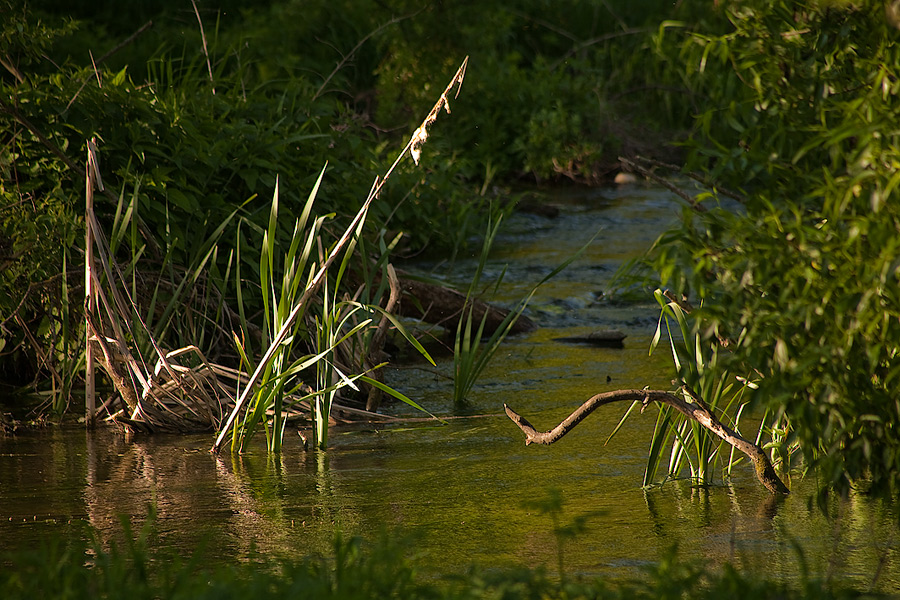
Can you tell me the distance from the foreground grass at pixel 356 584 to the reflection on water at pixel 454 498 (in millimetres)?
180

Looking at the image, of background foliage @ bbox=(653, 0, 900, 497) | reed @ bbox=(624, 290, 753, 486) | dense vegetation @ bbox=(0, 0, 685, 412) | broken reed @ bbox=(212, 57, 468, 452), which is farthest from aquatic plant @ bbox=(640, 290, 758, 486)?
dense vegetation @ bbox=(0, 0, 685, 412)

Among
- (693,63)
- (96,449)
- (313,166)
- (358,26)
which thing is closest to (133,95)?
(313,166)

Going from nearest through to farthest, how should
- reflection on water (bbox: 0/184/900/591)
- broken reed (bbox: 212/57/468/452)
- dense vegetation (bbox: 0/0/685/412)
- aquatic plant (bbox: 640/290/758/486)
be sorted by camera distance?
reflection on water (bbox: 0/184/900/591)
aquatic plant (bbox: 640/290/758/486)
broken reed (bbox: 212/57/468/452)
dense vegetation (bbox: 0/0/685/412)

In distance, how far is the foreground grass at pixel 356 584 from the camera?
2.38 meters

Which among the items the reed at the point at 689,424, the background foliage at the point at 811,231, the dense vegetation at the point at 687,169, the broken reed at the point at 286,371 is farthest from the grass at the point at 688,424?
the broken reed at the point at 286,371

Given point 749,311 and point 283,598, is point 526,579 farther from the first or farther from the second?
point 749,311

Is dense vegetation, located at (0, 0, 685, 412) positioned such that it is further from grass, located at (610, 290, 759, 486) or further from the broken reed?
grass, located at (610, 290, 759, 486)

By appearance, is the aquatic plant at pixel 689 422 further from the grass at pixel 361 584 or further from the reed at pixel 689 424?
the grass at pixel 361 584

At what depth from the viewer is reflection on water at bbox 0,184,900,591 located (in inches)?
124

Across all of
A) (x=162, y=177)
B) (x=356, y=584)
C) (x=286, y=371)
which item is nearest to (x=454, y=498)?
(x=286, y=371)

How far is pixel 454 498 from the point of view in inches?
146

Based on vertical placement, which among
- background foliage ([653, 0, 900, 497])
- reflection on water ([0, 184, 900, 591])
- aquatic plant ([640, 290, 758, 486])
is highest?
background foliage ([653, 0, 900, 497])

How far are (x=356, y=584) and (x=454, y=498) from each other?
1269 mm

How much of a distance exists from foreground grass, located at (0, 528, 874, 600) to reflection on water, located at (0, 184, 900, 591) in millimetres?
180
